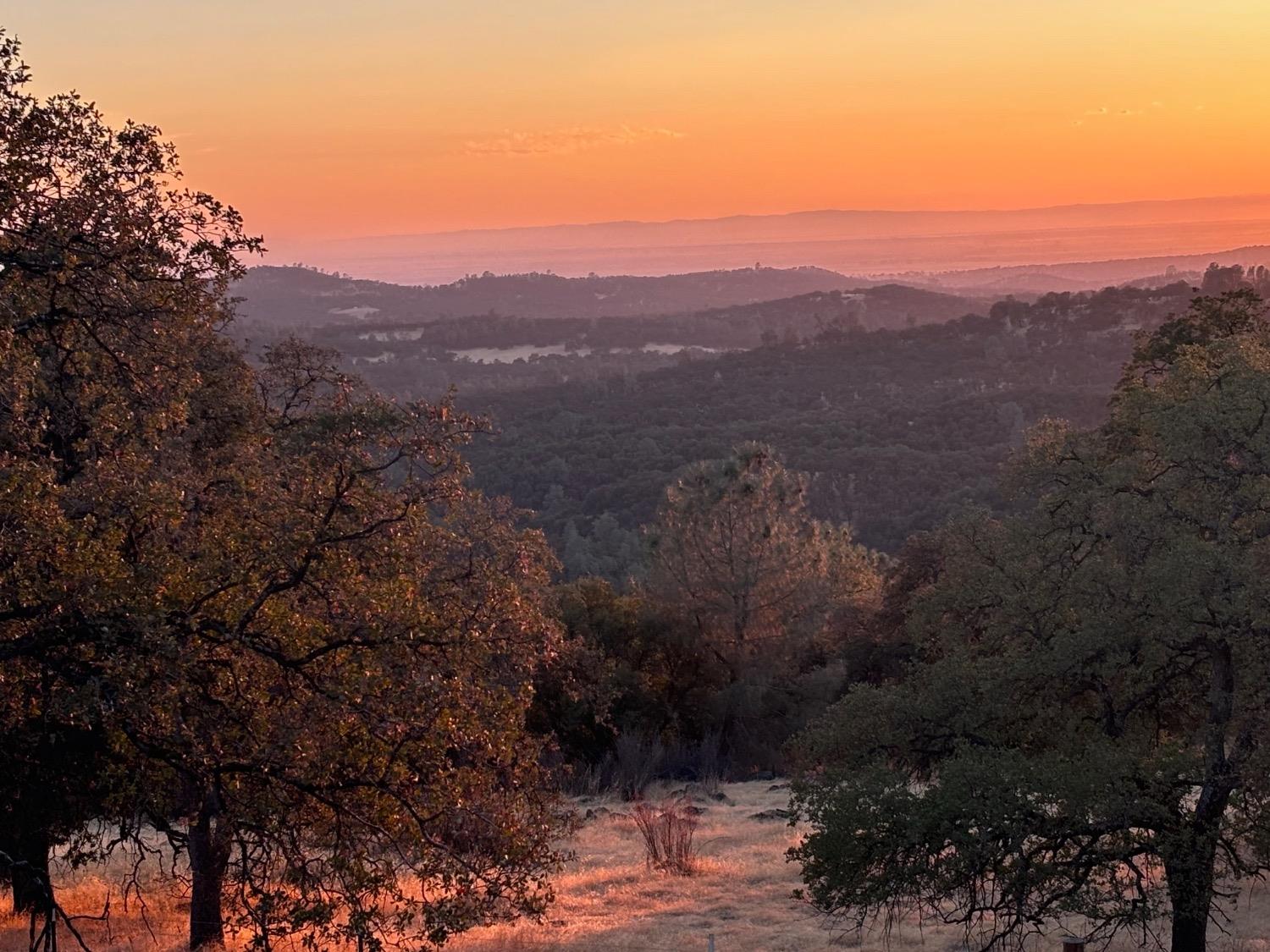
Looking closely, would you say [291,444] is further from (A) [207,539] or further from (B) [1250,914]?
(B) [1250,914]

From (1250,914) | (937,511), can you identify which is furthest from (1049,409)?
(1250,914)

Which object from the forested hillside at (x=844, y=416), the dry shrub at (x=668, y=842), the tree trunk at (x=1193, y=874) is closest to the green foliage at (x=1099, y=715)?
the tree trunk at (x=1193, y=874)

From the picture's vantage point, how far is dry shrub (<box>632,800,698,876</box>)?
16.8 meters

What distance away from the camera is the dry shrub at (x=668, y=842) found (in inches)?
660

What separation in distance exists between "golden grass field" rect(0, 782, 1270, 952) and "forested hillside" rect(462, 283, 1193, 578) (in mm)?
35454

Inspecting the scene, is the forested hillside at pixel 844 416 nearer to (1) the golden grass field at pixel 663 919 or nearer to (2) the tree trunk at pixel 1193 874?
(1) the golden grass field at pixel 663 919

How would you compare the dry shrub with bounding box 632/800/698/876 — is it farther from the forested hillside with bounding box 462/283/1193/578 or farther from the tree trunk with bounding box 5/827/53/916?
the forested hillside with bounding box 462/283/1193/578

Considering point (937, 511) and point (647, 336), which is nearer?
point (937, 511)

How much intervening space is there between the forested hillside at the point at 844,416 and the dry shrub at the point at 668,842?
3444 cm

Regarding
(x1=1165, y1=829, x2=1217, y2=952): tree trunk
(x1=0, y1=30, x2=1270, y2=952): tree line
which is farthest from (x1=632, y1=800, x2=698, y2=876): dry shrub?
(x1=1165, y1=829, x2=1217, y2=952): tree trunk

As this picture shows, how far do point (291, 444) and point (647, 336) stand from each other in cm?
12763

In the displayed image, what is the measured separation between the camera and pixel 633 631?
1176 inches

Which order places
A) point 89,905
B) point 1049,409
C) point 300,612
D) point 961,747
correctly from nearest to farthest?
point 300,612 → point 961,747 → point 89,905 → point 1049,409

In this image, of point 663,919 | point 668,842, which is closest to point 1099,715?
point 663,919
